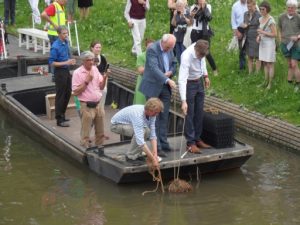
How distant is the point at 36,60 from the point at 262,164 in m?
7.28

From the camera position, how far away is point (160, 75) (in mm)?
11516

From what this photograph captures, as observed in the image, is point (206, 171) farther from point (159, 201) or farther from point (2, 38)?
point (2, 38)

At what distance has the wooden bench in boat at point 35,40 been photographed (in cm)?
1984

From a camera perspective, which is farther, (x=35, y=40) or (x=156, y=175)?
(x=35, y=40)

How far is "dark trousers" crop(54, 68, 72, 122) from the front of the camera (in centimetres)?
1391

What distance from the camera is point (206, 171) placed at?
1230 cm

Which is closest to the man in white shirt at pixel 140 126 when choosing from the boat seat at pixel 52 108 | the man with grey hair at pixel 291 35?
the boat seat at pixel 52 108

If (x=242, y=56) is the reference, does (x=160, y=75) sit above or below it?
above

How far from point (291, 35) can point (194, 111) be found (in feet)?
13.0

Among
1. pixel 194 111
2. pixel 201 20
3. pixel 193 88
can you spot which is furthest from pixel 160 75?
pixel 201 20

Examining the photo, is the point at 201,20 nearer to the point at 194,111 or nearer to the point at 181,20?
the point at 181,20

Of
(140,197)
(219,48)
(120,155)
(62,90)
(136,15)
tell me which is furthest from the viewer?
(219,48)

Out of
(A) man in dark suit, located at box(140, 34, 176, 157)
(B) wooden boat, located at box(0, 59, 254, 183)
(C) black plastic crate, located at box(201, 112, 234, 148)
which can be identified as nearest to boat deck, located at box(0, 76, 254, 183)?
(B) wooden boat, located at box(0, 59, 254, 183)

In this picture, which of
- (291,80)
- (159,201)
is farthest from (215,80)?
(159,201)
